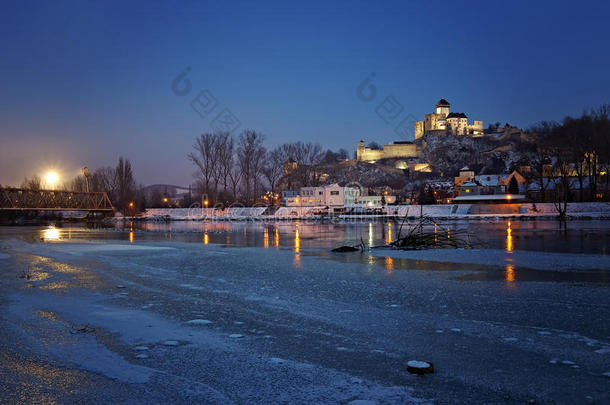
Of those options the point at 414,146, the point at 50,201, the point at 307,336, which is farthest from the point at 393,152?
the point at 307,336

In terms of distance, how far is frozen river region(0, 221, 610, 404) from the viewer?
15.9 feet

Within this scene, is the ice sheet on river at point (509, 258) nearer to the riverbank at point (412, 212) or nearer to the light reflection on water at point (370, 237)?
the light reflection on water at point (370, 237)

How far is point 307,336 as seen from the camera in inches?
273

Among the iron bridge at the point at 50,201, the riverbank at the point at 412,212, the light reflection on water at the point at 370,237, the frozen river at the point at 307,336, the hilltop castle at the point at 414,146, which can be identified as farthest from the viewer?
the hilltop castle at the point at 414,146

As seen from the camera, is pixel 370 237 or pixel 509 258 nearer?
pixel 509 258

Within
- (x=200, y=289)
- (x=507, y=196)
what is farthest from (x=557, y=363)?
(x=507, y=196)

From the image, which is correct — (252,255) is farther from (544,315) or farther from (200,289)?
(544,315)

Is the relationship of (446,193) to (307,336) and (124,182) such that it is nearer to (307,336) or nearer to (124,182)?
(124,182)

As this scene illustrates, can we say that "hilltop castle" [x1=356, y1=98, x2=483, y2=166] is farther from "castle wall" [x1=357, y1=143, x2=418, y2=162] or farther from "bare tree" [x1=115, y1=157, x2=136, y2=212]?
"bare tree" [x1=115, y1=157, x2=136, y2=212]

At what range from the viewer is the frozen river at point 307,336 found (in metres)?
4.84

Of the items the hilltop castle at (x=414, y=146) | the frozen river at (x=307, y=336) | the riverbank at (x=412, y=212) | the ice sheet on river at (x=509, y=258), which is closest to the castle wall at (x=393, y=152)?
the hilltop castle at (x=414, y=146)

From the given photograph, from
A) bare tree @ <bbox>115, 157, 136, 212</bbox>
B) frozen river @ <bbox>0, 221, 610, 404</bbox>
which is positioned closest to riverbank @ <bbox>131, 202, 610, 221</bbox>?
bare tree @ <bbox>115, 157, 136, 212</bbox>

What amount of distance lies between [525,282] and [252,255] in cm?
1111

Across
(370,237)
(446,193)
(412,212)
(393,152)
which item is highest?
(393,152)
